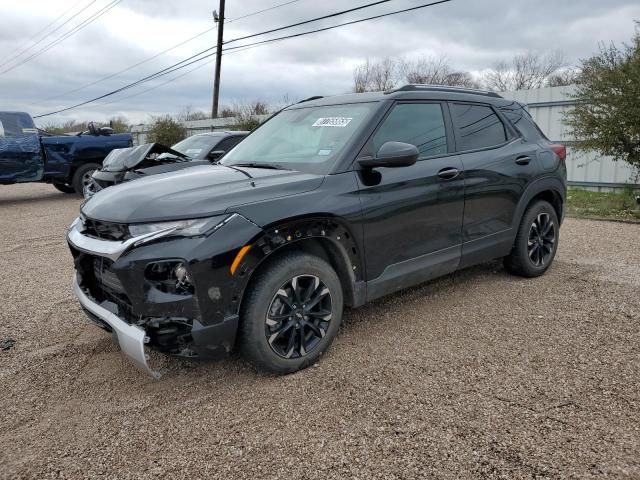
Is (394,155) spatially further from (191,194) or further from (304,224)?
(191,194)

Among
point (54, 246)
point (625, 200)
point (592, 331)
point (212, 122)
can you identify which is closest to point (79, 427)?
point (592, 331)

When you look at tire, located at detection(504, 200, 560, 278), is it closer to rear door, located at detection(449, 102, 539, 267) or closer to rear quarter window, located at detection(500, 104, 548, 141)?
rear door, located at detection(449, 102, 539, 267)

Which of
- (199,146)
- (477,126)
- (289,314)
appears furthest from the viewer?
(199,146)

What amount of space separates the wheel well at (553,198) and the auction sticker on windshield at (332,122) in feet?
7.50

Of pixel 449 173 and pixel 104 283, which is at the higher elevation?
pixel 449 173

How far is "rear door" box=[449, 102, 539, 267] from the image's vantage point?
404cm

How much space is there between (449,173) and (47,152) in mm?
10677

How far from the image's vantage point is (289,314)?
2973mm

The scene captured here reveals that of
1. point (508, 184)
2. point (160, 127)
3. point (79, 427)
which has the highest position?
point (160, 127)

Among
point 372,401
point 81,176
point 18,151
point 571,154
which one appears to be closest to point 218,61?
point 81,176

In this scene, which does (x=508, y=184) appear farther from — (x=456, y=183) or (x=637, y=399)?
(x=637, y=399)

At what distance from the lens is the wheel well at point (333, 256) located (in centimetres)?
311

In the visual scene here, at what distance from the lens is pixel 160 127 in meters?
20.1

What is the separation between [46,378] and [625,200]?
1034 centimetres
